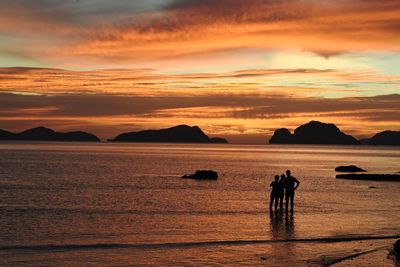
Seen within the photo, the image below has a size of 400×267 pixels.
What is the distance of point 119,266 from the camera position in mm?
19609

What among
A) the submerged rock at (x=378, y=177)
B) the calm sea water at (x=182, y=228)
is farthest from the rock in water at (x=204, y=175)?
the calm sea water at (x=182, y=228)

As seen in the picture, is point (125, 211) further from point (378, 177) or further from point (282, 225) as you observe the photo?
point (378, 177)

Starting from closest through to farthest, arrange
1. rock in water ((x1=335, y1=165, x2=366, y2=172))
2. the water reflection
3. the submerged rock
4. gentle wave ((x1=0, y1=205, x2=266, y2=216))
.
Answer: the water reflection < gentle wave ((x1=0, y1=205, x2=266, y2=216)) < the submerged rock < rock in water ((x1=335, y1=165, x2=366, y2=172))

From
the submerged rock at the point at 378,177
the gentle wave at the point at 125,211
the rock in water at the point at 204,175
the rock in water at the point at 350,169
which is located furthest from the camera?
the rock in water at the point at 350,169

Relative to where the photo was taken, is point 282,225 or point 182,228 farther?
point 282,225

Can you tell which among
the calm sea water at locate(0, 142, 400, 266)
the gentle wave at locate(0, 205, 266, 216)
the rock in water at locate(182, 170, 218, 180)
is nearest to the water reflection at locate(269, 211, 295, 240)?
the calm sea water at locate(0, 142, 400, 266)

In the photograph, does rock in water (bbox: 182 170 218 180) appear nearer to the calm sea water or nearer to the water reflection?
the calm sea water

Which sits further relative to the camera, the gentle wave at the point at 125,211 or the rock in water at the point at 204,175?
the rock in water at the point at 204,175

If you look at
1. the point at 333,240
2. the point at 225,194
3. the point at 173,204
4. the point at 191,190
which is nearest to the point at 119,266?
the point at 333,240

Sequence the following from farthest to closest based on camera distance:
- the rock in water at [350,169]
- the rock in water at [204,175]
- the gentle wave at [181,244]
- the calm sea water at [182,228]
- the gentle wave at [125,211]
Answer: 1. the rock in water at [350,169]
2. the rock in water at [204,175]
3. the gentle wave at [125,211]
4. the gentle wave at [181,244]
5. the calm sea water at [182,228]

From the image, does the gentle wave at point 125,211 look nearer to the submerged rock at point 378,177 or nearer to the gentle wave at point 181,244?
the gentle wave at point 181,244

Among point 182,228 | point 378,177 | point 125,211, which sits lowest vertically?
point 378,177

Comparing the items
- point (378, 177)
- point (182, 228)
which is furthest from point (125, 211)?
point (378, 177)

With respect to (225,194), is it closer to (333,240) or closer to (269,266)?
(333,240)
